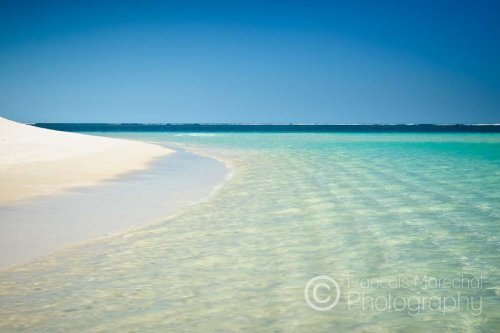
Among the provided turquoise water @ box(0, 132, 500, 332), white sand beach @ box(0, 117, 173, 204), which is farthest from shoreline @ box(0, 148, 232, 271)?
white sand beach @ box(0, 117, 173, 204)

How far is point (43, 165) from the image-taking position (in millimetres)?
11578

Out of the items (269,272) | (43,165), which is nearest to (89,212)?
(269,272)

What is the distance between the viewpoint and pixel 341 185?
30.6ft

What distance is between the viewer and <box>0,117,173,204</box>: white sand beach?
26.9 ft

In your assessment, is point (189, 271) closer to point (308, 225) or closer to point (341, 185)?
point (308, 225)

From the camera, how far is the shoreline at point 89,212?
4574mm

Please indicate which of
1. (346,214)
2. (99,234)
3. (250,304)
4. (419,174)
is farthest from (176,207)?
(419,174)

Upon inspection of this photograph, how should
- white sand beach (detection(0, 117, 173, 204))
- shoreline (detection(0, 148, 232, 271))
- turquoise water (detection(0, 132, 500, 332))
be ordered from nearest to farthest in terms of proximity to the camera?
1. turquoise water (detection(0, 132, 500, 332))
2. shoreline (detection(0, 148, 232, 271))
3. white sand beach (detection(0, 117, 173, 204))

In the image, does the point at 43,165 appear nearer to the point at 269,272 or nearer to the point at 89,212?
the point at 89,212

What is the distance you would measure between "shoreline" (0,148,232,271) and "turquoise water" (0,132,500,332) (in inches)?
12.4

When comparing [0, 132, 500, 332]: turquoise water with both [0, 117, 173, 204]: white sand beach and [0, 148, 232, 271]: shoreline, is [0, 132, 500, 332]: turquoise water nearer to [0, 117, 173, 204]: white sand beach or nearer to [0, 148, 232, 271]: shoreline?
[0, 148, 232, 271]: shoreline

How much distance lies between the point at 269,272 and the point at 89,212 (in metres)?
3.59

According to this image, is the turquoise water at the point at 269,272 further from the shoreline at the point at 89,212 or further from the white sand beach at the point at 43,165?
the white sand beach at the point at 43,165

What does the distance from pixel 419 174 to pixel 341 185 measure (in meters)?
3.75
